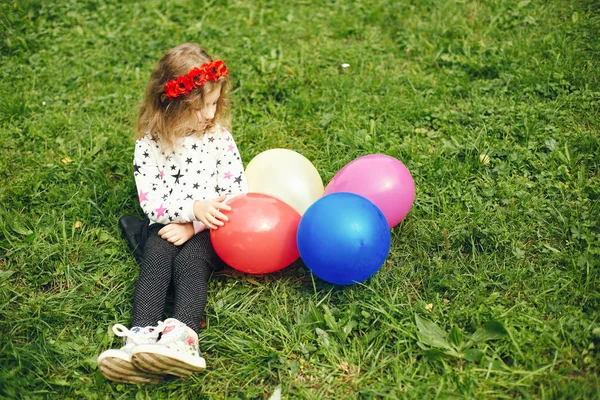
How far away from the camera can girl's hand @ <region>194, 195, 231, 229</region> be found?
2.80 m

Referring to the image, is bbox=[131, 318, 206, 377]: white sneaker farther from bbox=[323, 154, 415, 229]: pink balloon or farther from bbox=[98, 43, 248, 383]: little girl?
bbox=[323, 154, 415, 229]: pink balloon

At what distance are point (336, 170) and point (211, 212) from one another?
3.57 feet

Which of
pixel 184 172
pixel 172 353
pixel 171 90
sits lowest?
pixel 172 353

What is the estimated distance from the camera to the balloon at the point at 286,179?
3.08m

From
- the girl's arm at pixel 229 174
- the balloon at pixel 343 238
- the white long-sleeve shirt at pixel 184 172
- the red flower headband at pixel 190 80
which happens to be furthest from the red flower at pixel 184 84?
the balloon at pixel 343 238

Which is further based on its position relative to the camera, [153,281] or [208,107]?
[208,107]

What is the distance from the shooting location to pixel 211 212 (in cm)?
284

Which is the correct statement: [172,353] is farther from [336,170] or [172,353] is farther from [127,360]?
[336,170]

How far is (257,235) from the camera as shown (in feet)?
8.98

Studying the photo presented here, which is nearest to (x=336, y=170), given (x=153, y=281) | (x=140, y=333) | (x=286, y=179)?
(x=286, y=179)

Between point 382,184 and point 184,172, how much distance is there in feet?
3.59

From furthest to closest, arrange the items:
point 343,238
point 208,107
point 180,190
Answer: point 180,190 → point 208,107 → point 343,238

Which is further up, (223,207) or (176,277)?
(223,207)

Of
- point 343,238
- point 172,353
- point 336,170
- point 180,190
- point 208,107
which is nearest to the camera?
point 172,353
